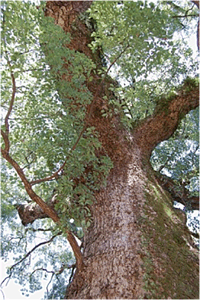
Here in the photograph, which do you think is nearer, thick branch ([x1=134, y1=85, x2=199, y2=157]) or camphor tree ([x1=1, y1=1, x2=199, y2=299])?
camphor tree ([x1=1, y1=1, x2=199, y2=299])

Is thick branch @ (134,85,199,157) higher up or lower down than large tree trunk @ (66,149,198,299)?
higher up

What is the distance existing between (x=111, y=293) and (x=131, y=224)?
775 millimetres

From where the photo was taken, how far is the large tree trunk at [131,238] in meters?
2.42

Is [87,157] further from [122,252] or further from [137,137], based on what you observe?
[137,137]

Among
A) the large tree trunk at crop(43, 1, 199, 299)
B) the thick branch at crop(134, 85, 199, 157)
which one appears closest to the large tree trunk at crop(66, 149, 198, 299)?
the large tree trunk at crop(43, 1, 199, 299)

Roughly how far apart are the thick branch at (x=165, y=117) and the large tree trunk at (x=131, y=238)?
0.08 metres

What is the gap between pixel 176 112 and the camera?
15.2 feet

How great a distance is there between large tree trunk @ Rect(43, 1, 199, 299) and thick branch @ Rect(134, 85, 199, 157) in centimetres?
8

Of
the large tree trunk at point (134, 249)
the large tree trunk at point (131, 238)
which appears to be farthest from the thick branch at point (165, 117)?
the large tree trunk at point (134, 249)

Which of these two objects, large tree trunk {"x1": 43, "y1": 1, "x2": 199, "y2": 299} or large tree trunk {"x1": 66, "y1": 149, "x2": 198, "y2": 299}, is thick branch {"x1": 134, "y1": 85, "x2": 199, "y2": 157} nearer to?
large tree trunk {"x1": 43, "y1": 1, "x2": 199, "y2": 299}

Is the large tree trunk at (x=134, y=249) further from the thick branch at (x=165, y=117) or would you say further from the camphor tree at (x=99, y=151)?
the thick branch at (x=165, y=117)

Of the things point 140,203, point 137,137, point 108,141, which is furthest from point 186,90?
point 140,203

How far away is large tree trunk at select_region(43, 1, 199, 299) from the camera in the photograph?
2.42 meters

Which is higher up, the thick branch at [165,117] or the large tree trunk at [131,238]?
the thick branch at [165,117]
